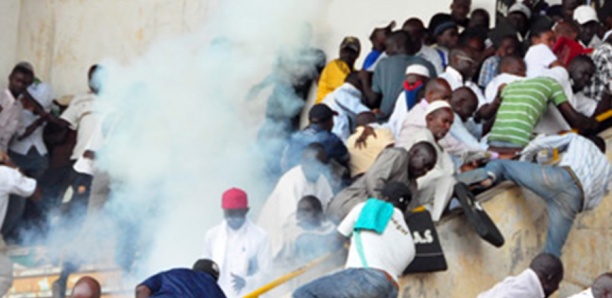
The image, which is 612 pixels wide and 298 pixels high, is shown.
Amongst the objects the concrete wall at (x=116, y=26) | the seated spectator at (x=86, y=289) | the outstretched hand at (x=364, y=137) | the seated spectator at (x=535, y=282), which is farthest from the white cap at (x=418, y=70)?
the seated spectator at (x=86, y=289)

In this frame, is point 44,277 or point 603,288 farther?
point 44,277

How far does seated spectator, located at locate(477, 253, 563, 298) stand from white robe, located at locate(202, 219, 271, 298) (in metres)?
2.19

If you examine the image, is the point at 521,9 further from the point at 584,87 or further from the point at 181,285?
the point at 181,285

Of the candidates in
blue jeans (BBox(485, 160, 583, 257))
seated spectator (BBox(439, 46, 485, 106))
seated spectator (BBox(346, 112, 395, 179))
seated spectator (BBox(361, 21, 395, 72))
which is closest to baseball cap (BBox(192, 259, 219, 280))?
blue jeans (BBox(485, 160, 583, 257))

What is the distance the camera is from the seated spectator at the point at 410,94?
43.7ft

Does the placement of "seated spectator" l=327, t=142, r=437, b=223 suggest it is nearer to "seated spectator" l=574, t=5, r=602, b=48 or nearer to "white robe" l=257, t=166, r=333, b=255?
"white robe" l=257, t=166, r=333, b=255

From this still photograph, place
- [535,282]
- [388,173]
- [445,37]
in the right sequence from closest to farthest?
[535,282], [388,173], [445,37]

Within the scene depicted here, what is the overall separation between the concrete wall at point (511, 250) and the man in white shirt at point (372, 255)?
41.3 inches

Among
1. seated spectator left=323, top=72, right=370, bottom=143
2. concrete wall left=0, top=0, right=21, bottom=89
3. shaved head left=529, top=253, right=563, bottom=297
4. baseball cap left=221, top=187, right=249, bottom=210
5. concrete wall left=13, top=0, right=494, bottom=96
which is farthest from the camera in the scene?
concrete wall left=0, top=0, right=21, bottom=89

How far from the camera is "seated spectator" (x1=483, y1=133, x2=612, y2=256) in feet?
38.6

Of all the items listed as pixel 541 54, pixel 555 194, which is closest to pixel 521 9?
pixel 541 54

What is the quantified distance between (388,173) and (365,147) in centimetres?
164

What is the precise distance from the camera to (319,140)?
12.9 meters

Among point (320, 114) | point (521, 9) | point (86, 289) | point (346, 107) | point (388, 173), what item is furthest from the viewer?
point (521, 9)
